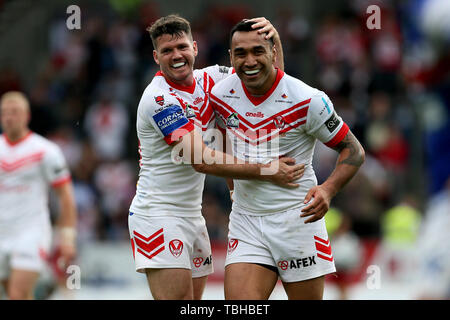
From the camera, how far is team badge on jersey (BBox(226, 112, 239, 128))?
5992mm

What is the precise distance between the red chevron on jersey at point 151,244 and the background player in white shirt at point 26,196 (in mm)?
2791

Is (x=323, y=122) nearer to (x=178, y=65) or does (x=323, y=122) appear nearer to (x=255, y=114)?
(x=255, y=114)

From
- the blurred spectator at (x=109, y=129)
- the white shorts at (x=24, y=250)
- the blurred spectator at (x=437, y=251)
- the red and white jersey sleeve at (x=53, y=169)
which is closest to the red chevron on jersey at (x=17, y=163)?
the red and white jersey sleeve at (x=53, y=169)

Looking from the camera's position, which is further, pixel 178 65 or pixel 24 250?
pixel 24 250

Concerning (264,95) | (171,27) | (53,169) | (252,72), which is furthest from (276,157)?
(53,169)

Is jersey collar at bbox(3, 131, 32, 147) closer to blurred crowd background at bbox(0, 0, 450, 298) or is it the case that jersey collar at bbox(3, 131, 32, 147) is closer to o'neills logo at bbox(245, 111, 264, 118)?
o'neills logo at bbox(245, 111, 264, 118)

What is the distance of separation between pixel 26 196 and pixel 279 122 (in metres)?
3.91

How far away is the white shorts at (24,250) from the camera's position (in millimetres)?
8461

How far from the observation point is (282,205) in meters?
5.88

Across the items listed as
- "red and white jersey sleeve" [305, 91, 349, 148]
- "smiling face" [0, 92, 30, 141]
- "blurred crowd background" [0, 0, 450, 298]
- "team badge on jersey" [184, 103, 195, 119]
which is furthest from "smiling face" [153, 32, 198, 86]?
"blurred crowd background" [0, 0, 450, 298]

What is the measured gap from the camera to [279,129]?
231 inches

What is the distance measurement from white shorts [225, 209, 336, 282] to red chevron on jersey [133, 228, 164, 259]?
533 millimetres
